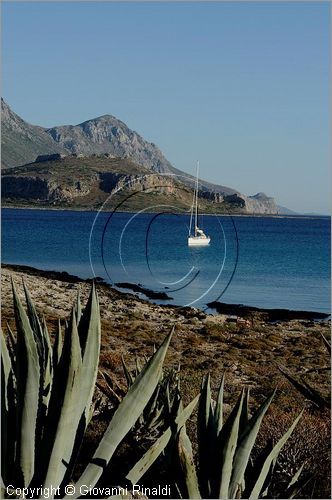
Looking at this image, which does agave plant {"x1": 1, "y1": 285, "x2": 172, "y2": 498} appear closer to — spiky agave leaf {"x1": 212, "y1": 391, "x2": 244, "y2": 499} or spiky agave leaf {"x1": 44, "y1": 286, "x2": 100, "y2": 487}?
spiky agave leaf {"x1": 44, "y1": 286, "x2": 100, "y2": 487}

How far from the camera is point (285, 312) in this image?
1183 inches

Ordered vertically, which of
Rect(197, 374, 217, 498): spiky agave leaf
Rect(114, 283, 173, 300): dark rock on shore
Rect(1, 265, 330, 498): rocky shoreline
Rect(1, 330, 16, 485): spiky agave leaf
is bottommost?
Rect(114, 283, 173, 300): dark rock on shore

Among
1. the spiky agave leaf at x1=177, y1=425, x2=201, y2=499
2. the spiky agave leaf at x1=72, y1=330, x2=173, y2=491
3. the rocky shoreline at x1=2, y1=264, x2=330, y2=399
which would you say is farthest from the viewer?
the rocky shoreline at x1=2, y1=264, x2=330, y2=399

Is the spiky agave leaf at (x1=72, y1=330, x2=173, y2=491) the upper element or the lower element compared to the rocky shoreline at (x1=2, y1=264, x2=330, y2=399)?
upper

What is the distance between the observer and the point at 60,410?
227cm

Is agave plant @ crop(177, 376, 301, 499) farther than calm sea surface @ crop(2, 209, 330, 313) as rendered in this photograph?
No

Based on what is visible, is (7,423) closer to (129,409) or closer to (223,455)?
(129,409)

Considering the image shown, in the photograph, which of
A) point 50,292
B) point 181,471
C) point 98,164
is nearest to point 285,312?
point 50,292

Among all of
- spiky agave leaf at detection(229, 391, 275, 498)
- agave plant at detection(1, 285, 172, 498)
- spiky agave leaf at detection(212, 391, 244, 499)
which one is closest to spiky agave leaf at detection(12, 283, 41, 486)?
agave plant at detection(1, 285, 172, 498)

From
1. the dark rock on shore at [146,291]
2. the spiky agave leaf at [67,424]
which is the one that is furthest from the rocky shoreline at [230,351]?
the dark rock on shore at [146,291]

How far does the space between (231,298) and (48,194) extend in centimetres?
9314

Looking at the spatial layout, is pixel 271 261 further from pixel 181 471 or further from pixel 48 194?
pixel 48 194

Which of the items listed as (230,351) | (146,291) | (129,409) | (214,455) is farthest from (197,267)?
(129,409)

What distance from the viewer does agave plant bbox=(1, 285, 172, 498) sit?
226 centimetres
